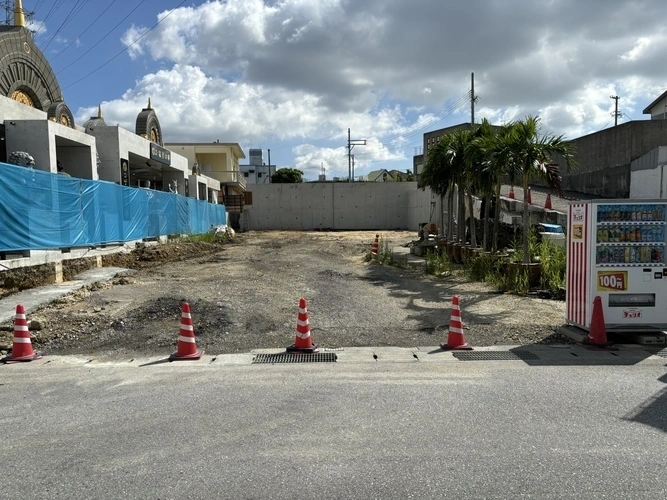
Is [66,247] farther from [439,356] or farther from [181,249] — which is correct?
[439,356]

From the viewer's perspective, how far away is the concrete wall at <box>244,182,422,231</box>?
51.6 meters

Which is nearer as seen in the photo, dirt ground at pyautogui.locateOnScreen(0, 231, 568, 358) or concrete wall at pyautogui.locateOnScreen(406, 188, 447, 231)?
dirt ground at pyautogui.locateOnScreen(0, 231, 568, 358)

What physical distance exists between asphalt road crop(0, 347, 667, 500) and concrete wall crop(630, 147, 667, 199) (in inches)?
779

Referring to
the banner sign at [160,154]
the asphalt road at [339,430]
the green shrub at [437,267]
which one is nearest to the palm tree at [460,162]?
the green shrub at [437,267]

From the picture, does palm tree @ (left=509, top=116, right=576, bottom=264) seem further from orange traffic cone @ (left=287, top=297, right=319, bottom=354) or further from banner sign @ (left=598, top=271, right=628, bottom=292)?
orange traffic cone @ (left=287, top=297, right=319, bottom=354)

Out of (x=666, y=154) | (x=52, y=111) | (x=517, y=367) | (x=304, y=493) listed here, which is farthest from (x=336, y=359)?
(x=666, y=154)

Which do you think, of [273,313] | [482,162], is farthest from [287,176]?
[273,313]

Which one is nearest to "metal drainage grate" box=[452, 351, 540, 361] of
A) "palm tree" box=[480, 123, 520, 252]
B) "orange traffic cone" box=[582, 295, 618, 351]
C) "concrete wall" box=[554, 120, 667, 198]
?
"orange traffic cone" box=[582, 295, 618, 351]

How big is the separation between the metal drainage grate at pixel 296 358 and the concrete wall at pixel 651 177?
68.8 feet

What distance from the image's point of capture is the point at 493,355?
6898 mm

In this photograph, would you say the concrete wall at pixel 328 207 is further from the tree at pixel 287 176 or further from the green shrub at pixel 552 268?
the green shrub at pixel 552 268

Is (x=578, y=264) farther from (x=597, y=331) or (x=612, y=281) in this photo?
(x=597, y=331)

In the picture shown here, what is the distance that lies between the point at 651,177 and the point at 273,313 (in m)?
22.0

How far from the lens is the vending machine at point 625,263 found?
24.3 feet
